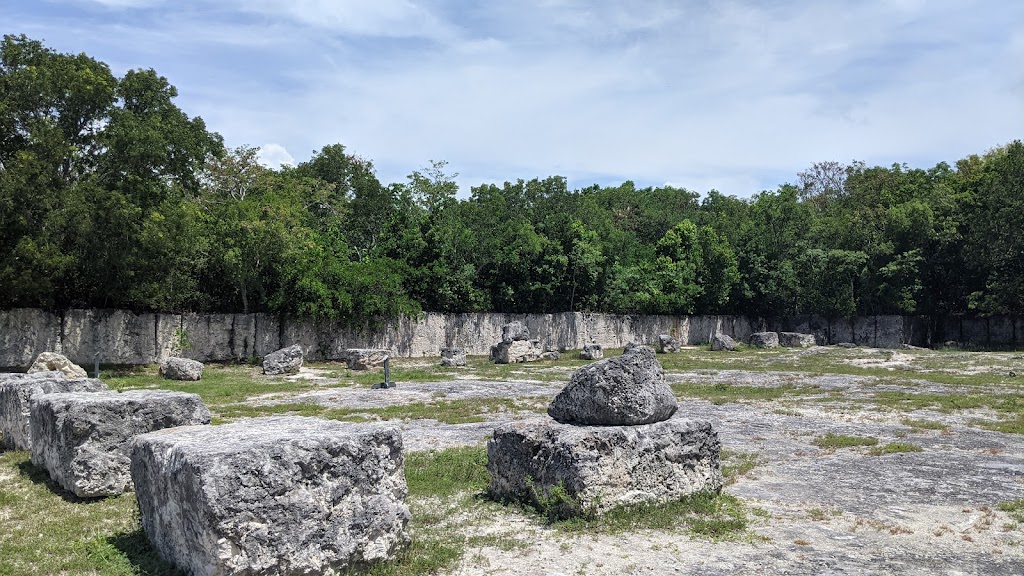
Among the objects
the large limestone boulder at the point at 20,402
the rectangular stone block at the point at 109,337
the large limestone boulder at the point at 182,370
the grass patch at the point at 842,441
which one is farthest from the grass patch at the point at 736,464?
the rectangular stone block at the point at 109,337

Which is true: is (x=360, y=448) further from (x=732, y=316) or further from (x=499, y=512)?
(x=732, y=316)

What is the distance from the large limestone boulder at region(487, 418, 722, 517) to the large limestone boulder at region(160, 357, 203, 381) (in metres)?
18.4

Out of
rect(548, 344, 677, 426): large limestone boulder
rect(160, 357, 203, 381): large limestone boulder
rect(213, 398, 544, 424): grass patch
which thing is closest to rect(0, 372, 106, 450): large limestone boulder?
rect(213, 398, 544, 424): grass patch

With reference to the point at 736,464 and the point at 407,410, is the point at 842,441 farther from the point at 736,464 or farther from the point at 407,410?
the point at 407,410

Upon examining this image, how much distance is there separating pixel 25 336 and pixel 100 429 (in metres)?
21.0

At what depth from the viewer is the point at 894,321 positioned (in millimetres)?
46688

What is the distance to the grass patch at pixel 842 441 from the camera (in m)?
11.4

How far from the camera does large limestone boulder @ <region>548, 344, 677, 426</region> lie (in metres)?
8.02

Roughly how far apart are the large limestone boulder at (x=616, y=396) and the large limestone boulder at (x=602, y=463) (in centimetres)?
16

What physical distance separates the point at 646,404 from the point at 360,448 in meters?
3.41

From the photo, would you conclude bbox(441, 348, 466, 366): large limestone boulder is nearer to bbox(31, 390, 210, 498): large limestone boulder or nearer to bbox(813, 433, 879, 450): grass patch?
bbox(813, 433, 879, 450): grass patch

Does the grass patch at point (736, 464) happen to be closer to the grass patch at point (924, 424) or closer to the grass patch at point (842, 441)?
the grass patch at point (842, 441)

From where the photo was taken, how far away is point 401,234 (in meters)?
38.9

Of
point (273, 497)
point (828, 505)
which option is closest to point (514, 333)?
point (828, 505)
